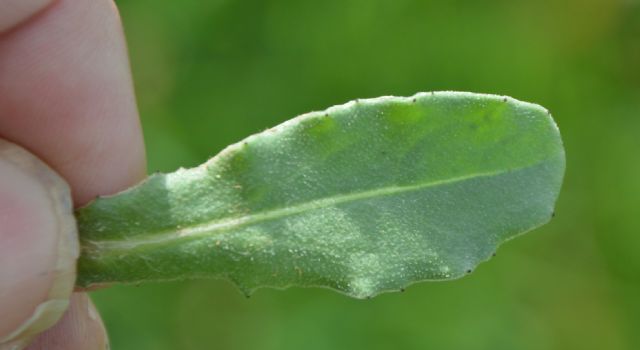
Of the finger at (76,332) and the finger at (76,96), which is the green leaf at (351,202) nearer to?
the finger at (76,96)

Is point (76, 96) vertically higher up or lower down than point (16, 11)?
lower down

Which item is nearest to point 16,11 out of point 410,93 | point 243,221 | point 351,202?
point 243,221

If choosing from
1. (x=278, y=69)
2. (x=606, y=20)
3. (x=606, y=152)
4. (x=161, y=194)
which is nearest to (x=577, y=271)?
(x=606, y=152)

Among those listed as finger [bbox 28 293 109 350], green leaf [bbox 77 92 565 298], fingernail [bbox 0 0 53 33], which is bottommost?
finger [bbox 28 293 109 350]

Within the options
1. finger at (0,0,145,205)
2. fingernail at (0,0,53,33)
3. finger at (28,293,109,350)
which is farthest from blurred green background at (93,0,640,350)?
fingernail at (0,0,53,33)

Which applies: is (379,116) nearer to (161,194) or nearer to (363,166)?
(363,166)

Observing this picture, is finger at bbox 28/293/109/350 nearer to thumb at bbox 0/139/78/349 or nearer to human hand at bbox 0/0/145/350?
human hand at bbox 0/0/145/350

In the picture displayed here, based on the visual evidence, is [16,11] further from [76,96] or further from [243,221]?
[243,221]

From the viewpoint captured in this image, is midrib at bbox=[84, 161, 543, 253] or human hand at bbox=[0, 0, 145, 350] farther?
human hand at bbox=[0, 0, 145, 350]
